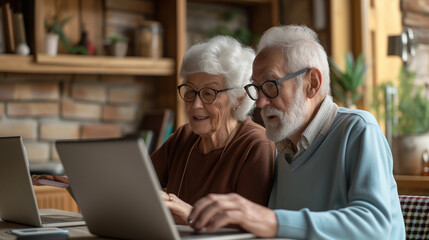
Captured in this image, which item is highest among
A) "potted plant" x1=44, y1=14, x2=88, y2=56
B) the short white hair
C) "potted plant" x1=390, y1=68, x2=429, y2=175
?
"potted plant" x1=44, y1=14, x2=88, y2=56

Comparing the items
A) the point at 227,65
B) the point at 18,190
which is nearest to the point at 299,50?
the point at 227,65

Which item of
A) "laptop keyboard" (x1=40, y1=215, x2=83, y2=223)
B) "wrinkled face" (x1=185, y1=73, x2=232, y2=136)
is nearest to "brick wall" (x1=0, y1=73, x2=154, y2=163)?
"wrinkled face" (x1=185, y1=73, x2=232, y2=136)

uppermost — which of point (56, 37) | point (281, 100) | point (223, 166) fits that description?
point (56, 37)

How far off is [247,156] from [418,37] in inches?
114

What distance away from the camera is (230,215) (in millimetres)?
1190

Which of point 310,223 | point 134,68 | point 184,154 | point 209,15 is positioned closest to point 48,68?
point 134,68

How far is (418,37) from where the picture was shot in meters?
4.35

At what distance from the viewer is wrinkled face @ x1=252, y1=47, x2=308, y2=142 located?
1597 mm

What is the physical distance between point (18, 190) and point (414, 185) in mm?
2037

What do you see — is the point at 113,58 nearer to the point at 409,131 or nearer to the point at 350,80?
the point at 350,80

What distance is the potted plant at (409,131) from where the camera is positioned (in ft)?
10.4

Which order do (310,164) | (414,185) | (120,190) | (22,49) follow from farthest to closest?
(22,49)
(414,185)
(310,164)
(120,190)

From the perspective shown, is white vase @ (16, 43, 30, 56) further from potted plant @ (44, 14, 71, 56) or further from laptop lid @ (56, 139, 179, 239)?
laptop lid @ (56, 139, 179, 239)

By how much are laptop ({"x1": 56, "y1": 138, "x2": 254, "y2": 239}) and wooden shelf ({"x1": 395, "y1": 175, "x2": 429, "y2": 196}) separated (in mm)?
1850
